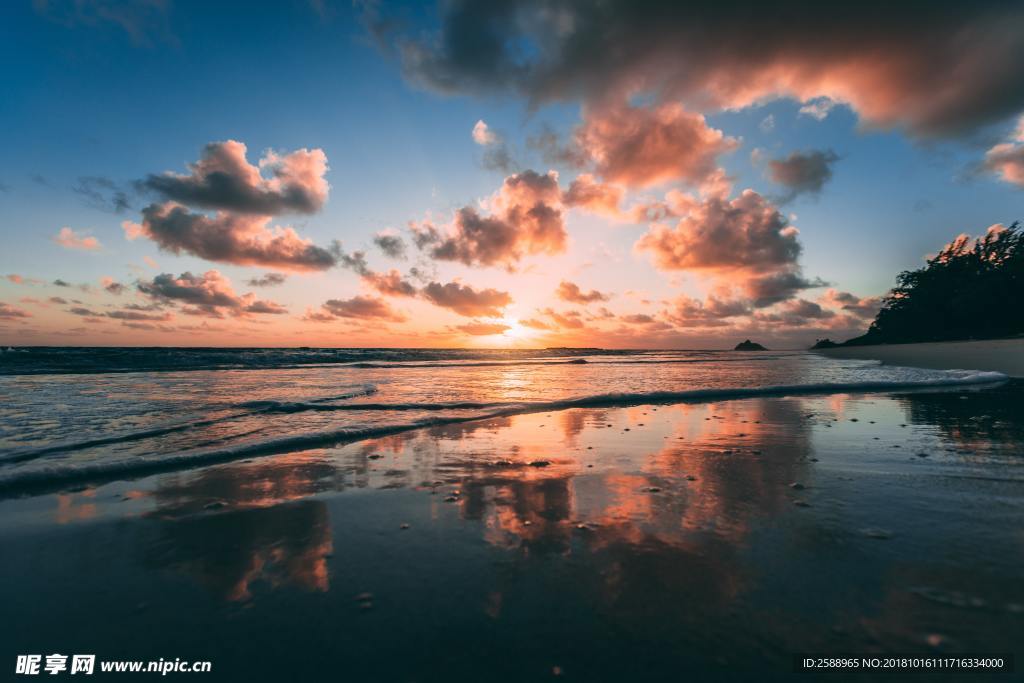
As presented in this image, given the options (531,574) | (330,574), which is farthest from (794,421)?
(330,574)

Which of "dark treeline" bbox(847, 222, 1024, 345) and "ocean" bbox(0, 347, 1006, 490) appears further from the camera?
"dark treeline" bbox(847, 222, 1024, 345)

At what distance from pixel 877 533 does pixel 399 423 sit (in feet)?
21.6

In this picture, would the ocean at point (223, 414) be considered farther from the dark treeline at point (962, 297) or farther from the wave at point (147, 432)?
Result: the dark treeline at point (962, 297)

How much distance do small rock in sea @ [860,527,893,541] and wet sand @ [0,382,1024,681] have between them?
0.10 ft

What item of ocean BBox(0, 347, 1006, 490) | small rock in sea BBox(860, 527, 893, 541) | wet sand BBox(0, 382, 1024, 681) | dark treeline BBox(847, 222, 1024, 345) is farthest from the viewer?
dark treeline BBox(847, 222, 1024, 345)

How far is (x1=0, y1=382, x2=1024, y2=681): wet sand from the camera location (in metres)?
1.87

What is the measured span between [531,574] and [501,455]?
309 centimetres

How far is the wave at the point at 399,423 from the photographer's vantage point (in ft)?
15.6

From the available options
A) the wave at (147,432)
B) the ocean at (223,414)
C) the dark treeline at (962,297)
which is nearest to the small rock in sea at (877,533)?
the ocean at (223,414)

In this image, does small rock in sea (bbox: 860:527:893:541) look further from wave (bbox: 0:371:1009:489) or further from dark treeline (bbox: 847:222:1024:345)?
dark treeline (bbox: 847:222:1024:345)

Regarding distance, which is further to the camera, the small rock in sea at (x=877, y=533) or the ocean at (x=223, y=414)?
the ocean at (x=223, y=414)

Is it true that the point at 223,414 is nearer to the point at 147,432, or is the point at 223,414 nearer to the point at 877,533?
the point at 147,432

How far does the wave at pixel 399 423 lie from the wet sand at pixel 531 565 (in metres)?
0.48

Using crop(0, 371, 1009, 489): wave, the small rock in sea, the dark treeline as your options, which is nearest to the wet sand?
the small rock in sea
